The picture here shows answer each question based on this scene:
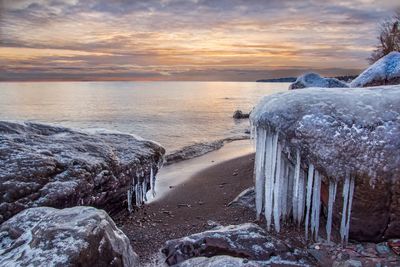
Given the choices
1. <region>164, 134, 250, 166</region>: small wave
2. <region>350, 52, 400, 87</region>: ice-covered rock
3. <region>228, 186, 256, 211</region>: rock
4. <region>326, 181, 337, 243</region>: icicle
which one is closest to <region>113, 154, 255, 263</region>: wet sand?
<region>228, 186, 256, 211</region>: rock

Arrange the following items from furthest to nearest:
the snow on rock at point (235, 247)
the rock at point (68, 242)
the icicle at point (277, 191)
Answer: the icicle at point (277, 191) < the snow on rock at point (235, 247) < the rock at point (68, 242)

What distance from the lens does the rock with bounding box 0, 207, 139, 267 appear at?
13.2 feet

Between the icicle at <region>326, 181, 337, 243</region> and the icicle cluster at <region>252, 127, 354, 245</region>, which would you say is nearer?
the icicle at <region>326, 181, 337, 243</region>

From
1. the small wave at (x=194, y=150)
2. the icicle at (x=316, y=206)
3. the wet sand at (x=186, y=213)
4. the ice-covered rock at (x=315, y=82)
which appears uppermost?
the ice-covered rock at (x=315, y=82)

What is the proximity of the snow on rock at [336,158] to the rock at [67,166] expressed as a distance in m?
3.05

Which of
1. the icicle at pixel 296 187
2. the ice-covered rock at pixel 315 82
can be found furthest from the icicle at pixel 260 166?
the ice-covered rock at pixel 315 82

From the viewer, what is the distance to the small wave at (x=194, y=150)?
1425 cm

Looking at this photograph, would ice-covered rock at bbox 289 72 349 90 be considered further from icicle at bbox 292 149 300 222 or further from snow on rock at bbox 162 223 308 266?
snow on rock at bbox 162 223 308 266

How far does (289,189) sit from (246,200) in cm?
154

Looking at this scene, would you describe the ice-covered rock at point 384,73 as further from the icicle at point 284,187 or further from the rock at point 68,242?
the rock at point 68,242

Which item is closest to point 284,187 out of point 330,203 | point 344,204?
point 330,203

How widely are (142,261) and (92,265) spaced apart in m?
1.68

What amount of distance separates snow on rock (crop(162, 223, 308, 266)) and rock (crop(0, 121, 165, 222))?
7.01 ft

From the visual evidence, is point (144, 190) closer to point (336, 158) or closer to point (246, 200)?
point (246, 200)
